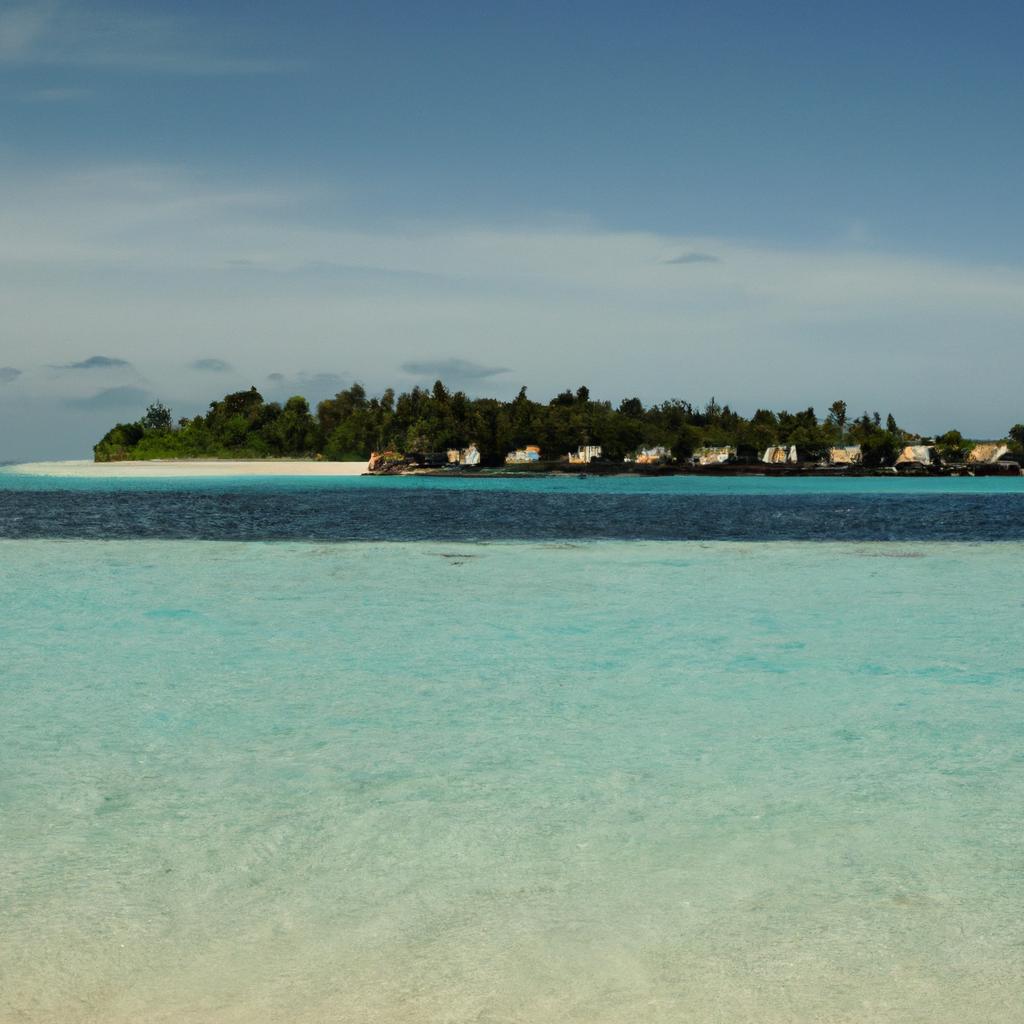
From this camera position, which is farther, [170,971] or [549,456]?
[549,456]

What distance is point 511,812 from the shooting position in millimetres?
6340

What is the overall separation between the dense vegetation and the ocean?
138 metres

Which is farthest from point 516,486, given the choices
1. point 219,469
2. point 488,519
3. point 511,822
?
point 511,822

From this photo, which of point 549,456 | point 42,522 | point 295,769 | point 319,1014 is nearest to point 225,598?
point 295,769

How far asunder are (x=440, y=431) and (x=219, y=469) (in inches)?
1309

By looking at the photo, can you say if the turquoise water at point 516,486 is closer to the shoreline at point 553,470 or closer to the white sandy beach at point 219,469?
the shoreline at point 553,470

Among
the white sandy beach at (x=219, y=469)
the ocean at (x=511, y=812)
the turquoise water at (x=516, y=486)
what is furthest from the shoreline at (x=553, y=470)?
the ocean at (x=511, y=812)

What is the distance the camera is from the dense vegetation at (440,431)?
516ft

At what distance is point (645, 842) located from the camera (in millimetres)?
5824

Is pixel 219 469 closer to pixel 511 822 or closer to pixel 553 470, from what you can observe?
pixel 553 470

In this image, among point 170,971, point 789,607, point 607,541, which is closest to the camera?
point 170,971

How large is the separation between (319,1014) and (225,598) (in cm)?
1313

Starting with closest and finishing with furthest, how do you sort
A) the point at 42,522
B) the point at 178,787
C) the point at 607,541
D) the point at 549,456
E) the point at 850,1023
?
1. the point at 850,1023
2. the point at 178,787
3. the point at 607,541
4. the point at 42,522
5. the point at 549,456

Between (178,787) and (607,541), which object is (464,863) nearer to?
(178,787)
